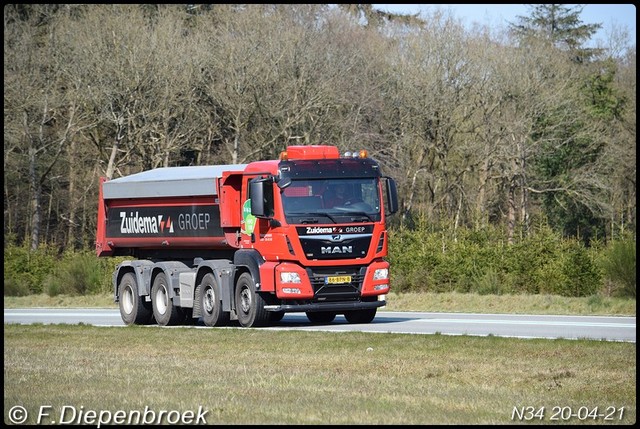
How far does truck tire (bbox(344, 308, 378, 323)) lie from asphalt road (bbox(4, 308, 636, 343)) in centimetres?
15

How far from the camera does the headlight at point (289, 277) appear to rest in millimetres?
21344

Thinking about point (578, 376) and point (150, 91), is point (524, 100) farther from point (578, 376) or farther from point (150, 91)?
point (578, 376)

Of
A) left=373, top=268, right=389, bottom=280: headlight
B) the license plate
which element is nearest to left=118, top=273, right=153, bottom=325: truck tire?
the license plate

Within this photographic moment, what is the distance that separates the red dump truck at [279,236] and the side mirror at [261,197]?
0.06 ft

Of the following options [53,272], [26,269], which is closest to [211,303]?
[53,272]

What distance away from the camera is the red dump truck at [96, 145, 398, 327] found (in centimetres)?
2148

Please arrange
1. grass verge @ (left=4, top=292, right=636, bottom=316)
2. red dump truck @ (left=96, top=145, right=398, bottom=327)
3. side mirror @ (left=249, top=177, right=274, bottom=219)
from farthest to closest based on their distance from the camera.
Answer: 1. grass verge @ (left=4, top=292, right=636, bottom=316)
2. red dump truck @ (left=96, top=145, right=398, bottom=327)
3. side mirror @ (left=249, top=177, right=274, bottom=219)

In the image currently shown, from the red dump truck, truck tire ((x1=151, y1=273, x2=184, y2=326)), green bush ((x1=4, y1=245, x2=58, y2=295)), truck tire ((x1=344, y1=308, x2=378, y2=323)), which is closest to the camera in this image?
the red dump truck

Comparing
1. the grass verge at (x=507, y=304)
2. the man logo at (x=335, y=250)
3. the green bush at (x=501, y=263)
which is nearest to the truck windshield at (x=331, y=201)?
the man logo at (x=335, y=250)

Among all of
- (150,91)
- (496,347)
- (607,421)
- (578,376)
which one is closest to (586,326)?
(496,347)

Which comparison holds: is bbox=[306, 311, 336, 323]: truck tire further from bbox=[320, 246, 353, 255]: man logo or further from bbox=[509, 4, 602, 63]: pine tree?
bbox=[509, 4, 602, 63]: pine tree

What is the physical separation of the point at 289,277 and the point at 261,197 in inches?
58.9

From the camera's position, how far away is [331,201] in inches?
854

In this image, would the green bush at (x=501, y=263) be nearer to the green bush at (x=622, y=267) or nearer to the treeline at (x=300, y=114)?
the green bush at (x=622, y=267)
